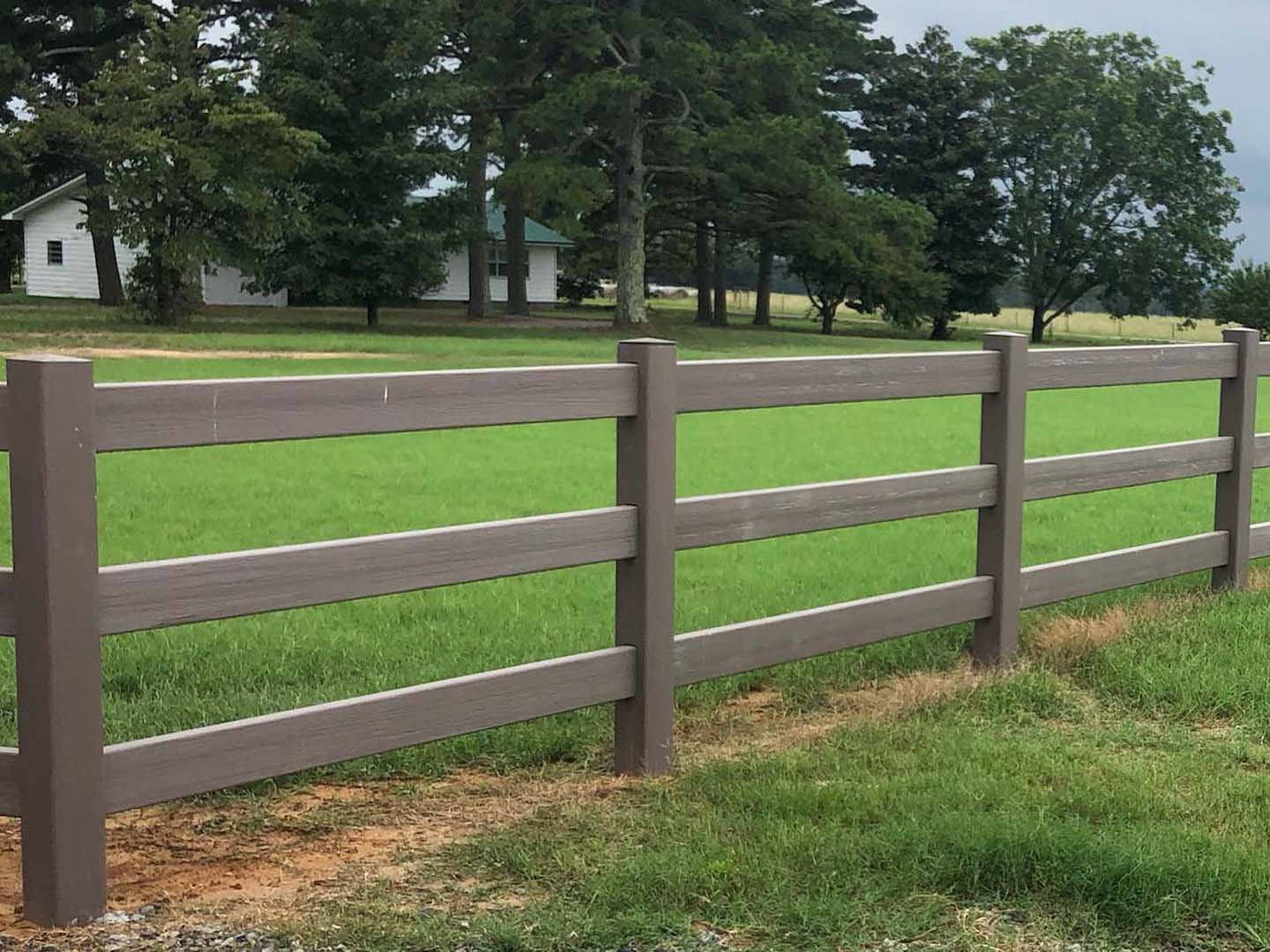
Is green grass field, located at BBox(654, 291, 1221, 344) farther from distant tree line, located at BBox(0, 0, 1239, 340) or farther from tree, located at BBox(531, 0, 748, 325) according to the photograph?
tree, located at BBox(531, 0, 748, 325)

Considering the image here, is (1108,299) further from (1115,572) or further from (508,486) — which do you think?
(1115,572)

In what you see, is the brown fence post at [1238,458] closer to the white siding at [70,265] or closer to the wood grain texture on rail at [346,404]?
the wood grain texture on rail at [346,404]

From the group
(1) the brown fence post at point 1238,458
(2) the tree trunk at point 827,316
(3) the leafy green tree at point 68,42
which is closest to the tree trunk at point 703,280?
(2) the tree trunk at point 827,316

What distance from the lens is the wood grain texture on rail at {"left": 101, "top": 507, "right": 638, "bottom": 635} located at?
3.77m

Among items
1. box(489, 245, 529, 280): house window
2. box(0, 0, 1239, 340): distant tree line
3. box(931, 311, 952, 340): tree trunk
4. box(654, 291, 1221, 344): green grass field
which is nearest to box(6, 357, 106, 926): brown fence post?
box(0, 0, 1239, 340): distant tree line

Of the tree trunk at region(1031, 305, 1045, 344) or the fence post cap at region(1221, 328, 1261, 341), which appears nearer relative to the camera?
the fence post cap at region(1221, 328, 1261, 341)

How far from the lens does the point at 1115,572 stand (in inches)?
273

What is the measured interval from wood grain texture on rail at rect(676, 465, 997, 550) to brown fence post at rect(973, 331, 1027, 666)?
0.09 meters

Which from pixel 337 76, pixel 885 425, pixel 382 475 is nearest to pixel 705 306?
pixel 337 76

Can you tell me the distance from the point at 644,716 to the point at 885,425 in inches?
593

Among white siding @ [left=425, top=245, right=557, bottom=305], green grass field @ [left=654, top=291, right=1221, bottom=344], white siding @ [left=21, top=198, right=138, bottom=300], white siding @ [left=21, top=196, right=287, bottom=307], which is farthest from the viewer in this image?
green grass field @ [left=654, top=291, right=1221, bottom=344]

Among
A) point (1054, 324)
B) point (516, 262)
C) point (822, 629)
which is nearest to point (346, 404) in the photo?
point (822, 629)

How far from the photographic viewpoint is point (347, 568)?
4.15 meters

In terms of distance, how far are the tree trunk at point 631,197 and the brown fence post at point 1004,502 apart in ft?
120
